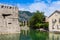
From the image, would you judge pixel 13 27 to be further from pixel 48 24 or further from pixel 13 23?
pixel 48 24

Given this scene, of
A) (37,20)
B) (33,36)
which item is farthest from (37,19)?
(33,36)

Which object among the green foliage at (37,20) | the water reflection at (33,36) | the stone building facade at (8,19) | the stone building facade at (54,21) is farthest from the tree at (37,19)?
the water reflection at (33,36)

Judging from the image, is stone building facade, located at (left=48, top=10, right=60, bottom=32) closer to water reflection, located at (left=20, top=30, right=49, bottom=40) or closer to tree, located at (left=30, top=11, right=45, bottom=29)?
tree, located at (left=30, top=11, right=45, bottom=29)

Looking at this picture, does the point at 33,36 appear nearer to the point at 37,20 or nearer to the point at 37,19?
the point at 37,19

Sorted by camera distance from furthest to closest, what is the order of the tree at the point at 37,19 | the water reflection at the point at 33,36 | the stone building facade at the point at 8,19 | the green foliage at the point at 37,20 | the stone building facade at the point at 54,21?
the tree at the point at 37,19 → the green foliage at the point at 37,20 → the stone building facade at the point at 54,21 → the stone building facade at the point at 8,19 → the water reflection at the point at 33,36

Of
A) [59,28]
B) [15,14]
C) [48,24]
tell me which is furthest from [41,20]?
[15,14]

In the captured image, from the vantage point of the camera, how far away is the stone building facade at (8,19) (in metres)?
32.4

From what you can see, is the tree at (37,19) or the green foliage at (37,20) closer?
the green foliage at (37,20)

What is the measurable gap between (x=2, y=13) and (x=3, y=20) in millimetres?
1043

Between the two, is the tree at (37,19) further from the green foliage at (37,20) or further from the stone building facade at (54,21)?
the stone building facade at (54,21)

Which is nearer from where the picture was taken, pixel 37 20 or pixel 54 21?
pixel 54 21

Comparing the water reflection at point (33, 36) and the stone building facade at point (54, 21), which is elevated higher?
the stone building facade at point (54, 21)

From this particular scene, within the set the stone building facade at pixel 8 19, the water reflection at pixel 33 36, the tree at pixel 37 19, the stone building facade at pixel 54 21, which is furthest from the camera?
the tree at pixel 37 19

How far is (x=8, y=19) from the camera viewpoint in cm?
3319
